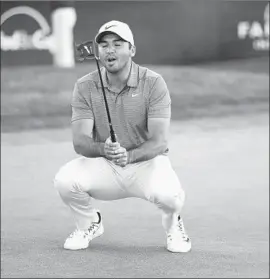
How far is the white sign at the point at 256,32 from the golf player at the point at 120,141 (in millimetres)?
4752

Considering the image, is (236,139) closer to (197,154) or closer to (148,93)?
(197,154)

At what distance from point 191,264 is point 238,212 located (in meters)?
1.13

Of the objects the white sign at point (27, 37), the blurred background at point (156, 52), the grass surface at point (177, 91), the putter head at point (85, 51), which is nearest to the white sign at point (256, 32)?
the blurred background at point (156, 52)

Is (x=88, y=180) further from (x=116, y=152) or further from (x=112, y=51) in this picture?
(x=112, y=51)

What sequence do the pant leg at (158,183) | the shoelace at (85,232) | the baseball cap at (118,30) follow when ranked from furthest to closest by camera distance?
the shoelace at (85,232)
the pant leg at (158,183)
the baseball cap at (118,30)

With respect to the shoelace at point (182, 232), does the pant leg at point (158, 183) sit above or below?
above

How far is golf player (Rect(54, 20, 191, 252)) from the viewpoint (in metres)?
2.29

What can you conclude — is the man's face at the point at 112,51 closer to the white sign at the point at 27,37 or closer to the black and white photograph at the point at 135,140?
the black and white photograph at the point at 135,140

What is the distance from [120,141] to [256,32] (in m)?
4.98

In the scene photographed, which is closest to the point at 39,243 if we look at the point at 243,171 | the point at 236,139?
the point at 243,171

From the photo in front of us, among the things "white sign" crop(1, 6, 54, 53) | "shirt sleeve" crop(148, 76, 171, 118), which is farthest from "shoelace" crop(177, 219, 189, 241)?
"white sign" crop(1, 6, 54, 53)

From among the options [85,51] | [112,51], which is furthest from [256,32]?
[85,51]

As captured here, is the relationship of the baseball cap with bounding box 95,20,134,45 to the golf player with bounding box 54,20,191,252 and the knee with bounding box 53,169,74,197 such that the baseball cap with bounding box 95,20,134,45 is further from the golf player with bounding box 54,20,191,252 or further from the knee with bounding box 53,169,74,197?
the knee with bounding box 53,169,74,197

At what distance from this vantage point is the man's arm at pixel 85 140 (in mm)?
2391
